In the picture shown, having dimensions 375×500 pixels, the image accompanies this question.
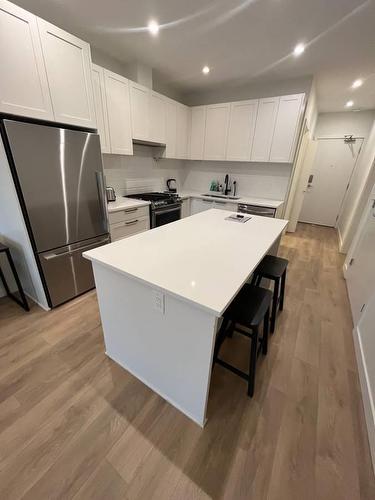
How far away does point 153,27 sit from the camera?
2.10m

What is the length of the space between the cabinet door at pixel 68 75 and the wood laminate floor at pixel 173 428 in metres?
2.07

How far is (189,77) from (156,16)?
156 cm

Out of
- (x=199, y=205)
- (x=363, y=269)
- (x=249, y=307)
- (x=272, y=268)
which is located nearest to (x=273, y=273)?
(x=272, y=268)

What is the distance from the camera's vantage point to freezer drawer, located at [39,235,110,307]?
2.02 meters

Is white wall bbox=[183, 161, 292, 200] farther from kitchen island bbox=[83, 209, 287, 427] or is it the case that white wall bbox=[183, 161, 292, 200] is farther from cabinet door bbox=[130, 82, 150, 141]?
kitchen island bbox=[83, 209, 287, 427]

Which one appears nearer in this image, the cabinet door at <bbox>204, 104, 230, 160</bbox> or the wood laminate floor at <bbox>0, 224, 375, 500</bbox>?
the wood laminate floor at <bbox>0, 224, 375, 500</bbox>

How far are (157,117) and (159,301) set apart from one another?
10.6 feet

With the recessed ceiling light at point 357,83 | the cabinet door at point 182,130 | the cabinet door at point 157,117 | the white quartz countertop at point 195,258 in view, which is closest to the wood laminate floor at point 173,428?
the white quartz countertop at point 195,258

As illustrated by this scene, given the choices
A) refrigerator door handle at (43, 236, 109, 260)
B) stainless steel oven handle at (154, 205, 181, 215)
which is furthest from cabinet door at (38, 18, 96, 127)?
stainless steel oven handle at (154, 205, 181, 215)

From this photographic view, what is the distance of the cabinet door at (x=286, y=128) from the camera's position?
303 centimetres

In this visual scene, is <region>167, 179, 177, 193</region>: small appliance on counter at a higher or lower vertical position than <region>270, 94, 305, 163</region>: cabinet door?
lower

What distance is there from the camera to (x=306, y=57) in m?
2.55

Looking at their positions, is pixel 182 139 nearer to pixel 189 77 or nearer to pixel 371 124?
pixel 189 77

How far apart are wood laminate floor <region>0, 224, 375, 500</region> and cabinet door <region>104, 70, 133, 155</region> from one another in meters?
2.37
